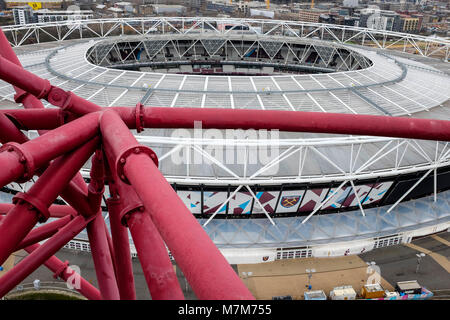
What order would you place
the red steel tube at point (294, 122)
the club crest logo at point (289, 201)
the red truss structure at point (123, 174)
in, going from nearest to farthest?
the red truss structure at point (123, 174) < the red steel tube at point (294, 122) < the club crest logo at point (289, 201)

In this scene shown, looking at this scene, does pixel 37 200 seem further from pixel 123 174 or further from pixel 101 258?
pixel 101 258

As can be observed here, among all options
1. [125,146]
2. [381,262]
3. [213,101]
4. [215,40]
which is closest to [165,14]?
[215,40]

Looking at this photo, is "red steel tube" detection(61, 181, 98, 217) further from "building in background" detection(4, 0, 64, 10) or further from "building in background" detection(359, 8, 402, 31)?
"building in background" detection(359, 8, 402, 31)

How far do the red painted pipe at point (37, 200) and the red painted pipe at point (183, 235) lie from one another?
1646mm

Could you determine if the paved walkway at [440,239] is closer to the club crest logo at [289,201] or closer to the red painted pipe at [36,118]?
the club crest logo at [289,201]

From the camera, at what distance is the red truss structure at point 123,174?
14.6 ft

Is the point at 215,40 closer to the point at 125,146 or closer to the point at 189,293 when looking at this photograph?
the point at 189,293

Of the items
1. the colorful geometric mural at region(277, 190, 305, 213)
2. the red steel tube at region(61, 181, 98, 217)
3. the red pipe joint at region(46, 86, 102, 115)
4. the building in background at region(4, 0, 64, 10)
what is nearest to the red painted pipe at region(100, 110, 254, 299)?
the red pipe joint at region(46, 86, 102, 115)

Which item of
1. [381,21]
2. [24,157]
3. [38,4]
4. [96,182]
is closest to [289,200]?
[96,182]

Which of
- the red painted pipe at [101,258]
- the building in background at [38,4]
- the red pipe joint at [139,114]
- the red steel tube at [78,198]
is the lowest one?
the red painted pipe at [101,258]

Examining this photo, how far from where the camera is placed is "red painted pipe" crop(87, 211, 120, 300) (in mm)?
11219

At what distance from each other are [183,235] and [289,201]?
23.4 meters

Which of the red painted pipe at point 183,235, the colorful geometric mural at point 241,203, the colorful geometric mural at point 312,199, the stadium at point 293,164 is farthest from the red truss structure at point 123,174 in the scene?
the colorful geometric mural at point 312,199

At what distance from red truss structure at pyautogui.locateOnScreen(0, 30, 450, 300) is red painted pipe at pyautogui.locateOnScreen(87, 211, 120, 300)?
0.03m
